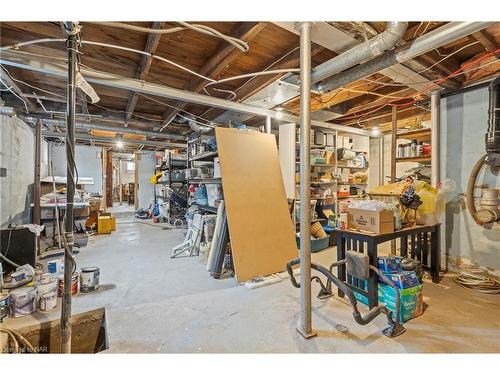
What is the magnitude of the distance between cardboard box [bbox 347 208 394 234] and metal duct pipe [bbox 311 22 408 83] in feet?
4.22

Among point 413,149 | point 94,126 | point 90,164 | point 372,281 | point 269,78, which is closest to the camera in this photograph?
point 372,281

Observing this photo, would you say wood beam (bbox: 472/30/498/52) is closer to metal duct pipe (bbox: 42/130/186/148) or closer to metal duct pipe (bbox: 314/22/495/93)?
metal duct pipe (bbox: 314/22/495/93)

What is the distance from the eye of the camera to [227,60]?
90.9 inches

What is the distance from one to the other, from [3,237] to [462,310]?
15.4 feet

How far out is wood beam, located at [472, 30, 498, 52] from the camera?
74.3 inches

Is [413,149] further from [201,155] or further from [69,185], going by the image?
[69,185]

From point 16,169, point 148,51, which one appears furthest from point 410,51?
point 16,169

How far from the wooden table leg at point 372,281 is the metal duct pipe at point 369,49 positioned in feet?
4.97

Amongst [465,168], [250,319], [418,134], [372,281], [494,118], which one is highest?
A: [418,134]

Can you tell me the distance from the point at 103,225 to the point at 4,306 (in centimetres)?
340

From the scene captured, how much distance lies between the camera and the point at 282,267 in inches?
112
